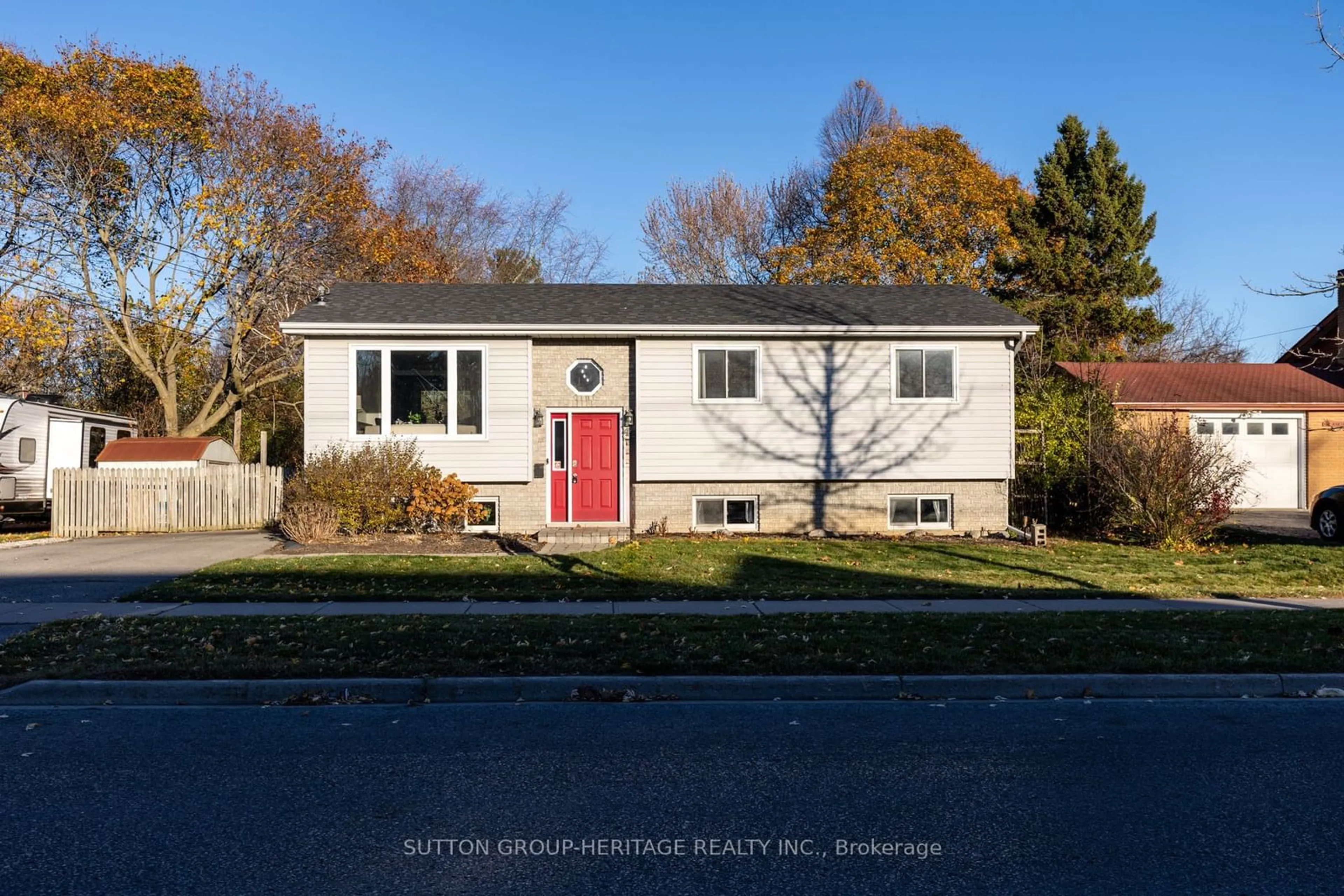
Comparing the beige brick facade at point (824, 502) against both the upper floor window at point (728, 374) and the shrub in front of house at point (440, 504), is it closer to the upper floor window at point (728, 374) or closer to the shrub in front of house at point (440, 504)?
the upper floor window at point (728, 374)

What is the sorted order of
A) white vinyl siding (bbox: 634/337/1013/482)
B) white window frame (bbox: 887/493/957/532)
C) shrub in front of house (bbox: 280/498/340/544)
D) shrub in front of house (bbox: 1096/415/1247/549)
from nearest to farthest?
shrub in front of house (bbox: 280/498/340/544)
shrub in front of house (bbox: 1096/415/1247/549)
white vinyl siding (bbox: 634/337/1013/482)
white window frame (bbox: 887/493/957/532)

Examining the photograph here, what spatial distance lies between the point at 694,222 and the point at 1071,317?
14.6 metres

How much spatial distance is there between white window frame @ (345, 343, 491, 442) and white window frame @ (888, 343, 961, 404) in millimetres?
7324

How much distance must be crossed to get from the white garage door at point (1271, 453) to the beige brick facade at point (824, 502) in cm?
1131

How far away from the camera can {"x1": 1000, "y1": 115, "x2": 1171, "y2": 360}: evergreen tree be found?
36.6 metres

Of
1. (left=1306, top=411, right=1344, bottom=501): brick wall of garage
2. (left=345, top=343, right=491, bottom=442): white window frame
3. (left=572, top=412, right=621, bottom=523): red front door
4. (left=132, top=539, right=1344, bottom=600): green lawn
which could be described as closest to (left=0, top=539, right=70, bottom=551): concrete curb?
(left=345, top=343, right=491, bottom=442): white window frame

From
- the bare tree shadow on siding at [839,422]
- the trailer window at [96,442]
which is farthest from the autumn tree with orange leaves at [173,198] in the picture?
the bare tree shadow on siding at [839,422]

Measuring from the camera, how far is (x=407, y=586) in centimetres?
1212

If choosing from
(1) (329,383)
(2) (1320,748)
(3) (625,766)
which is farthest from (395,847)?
(1) (329,383)

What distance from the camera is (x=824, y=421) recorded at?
18.6 meters

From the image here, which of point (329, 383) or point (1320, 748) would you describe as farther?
point (329, 383)

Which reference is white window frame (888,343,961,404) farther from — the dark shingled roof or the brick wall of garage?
the brick wall of garage

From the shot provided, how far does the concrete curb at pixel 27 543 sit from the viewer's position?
16469mm

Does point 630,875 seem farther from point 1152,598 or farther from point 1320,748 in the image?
point 1152,598
